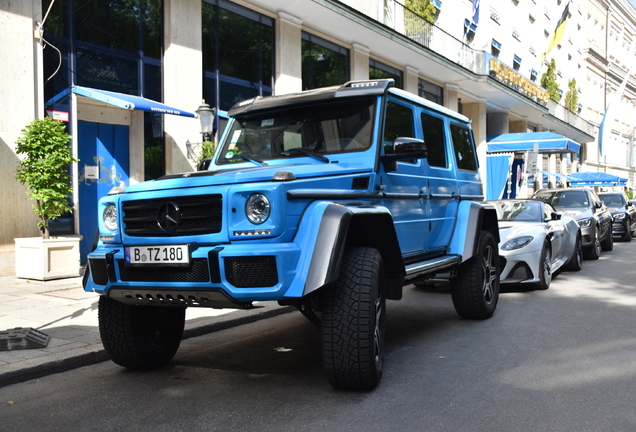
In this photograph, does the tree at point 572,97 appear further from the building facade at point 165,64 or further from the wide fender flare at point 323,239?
the wide fender flare at point 323,239

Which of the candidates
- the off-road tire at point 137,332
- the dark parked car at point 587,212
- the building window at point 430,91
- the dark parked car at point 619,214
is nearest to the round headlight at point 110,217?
the off-road tire at point 137,332

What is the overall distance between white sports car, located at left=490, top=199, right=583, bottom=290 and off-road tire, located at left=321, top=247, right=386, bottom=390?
5.28 meters

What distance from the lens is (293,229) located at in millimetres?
3885

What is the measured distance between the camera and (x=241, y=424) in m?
3.63

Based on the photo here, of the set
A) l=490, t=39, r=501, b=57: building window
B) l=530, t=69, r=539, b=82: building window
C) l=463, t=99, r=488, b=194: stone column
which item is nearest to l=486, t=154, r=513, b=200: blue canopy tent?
l=463, t=99, r=488, b=194: stone column

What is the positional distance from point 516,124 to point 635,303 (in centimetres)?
2746

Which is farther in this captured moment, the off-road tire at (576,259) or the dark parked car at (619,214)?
the dark parked car at (619,214)

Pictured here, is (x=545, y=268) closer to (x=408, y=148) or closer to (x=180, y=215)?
(x=408, y=148)

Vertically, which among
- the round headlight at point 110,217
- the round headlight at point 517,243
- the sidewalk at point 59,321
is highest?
the round headlight at point 110,217

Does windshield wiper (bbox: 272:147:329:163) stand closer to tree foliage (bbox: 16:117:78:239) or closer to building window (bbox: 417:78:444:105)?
tree foliage (bbox: 16:117:78:239)

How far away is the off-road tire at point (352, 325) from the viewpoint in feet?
13.0

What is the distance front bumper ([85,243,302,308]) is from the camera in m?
3.71

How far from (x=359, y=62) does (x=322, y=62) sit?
1.83m

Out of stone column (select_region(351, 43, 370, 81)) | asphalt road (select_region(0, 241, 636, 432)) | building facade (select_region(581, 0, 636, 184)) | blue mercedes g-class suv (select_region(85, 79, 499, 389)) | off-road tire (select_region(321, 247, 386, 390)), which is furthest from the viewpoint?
building facade (select_region(581, 0, 636, 184))
